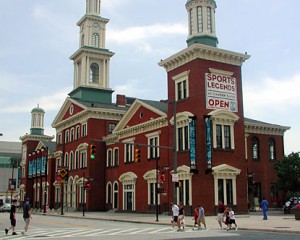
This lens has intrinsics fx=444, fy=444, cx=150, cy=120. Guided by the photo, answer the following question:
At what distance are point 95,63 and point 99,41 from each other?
3.85m

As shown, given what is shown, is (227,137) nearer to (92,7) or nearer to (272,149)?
(272,149)

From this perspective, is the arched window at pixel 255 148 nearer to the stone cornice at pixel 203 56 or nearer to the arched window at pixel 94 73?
the stone cornice at pixel 203 56

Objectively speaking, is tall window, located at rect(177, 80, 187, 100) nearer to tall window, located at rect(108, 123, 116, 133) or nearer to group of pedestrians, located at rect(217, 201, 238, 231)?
group of pedestrians, located at rect(217, 201, 238, 231)

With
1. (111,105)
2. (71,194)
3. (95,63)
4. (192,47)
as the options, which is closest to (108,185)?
(71,194)

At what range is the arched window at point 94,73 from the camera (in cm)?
6969

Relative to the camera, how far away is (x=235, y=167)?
4128 centimetres

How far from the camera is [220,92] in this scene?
4166cm

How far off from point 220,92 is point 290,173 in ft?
33.8

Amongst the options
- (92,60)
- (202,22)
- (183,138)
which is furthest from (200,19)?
(92,60)

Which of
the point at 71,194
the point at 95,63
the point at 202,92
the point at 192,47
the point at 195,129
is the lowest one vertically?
the point at 71,194

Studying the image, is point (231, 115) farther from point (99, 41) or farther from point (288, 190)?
point (99, 41)

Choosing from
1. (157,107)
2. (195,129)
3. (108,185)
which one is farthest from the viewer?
(108,185)

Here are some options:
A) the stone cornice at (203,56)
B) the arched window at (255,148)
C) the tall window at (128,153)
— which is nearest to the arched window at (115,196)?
the tall window at (128,153)

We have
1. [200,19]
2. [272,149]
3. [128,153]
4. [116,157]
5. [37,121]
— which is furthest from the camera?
[37,121]
